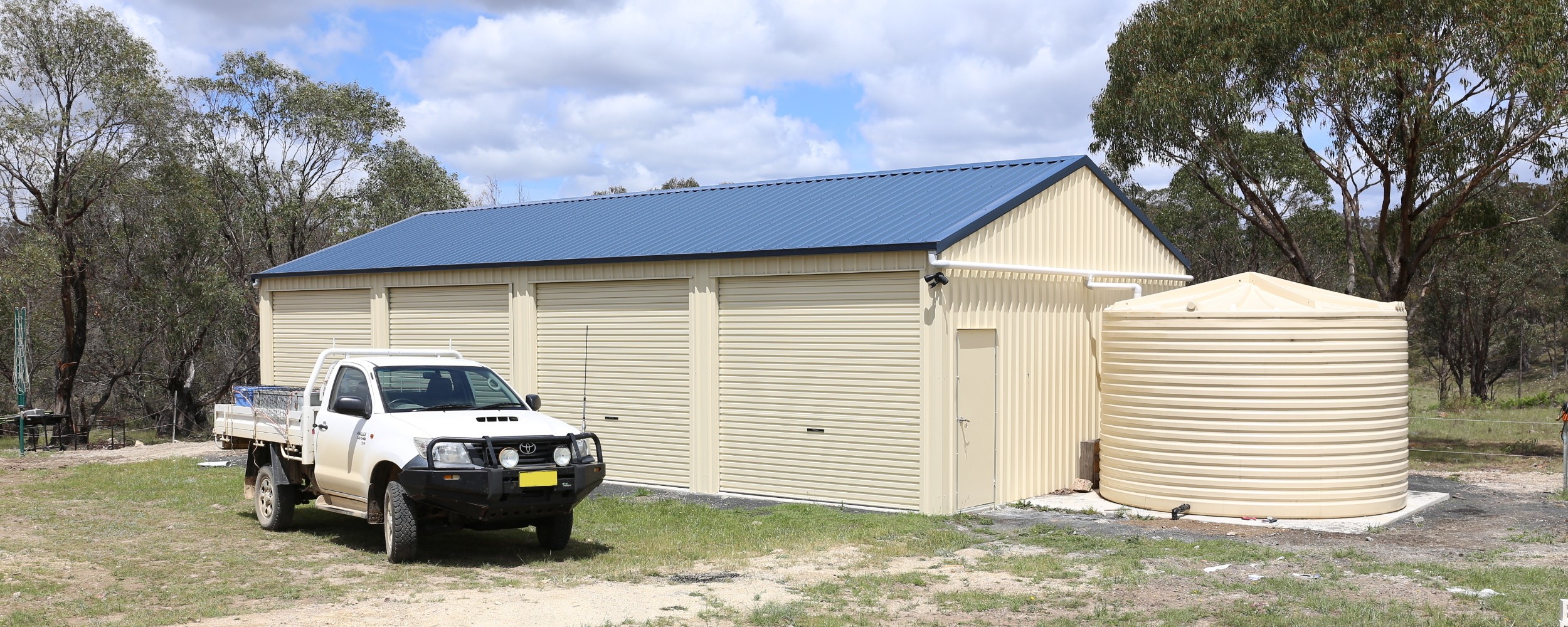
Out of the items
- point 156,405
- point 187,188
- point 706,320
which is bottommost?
point 156,405

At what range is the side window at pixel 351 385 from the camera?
1179cm

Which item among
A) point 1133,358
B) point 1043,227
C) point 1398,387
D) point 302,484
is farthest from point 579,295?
point 1398,387

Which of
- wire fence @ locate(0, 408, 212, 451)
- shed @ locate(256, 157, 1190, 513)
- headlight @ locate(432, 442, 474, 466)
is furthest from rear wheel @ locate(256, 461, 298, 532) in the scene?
wire fence @ locate(0, 408, 212, 451)

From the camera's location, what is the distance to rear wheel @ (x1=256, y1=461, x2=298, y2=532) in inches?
503

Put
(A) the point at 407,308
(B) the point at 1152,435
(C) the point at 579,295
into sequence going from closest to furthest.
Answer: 1. (B) the point at 1152,435
2. (C) the point at 579,295
3. (A) the point at 407,308

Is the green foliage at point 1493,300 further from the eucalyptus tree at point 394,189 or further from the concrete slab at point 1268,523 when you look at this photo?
the eucalyptus tree at point 394,189

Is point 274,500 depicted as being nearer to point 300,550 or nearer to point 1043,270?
point 300,550

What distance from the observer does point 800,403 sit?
15016 mm

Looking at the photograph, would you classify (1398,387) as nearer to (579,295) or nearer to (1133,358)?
(1133,358)

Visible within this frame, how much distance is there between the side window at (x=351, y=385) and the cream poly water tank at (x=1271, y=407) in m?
8.45

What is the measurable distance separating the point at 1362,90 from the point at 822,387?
12.3 meters

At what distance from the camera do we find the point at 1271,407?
532 inches

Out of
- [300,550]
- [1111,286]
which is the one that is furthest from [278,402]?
[1111,286]

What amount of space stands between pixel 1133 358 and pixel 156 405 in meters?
30.3
